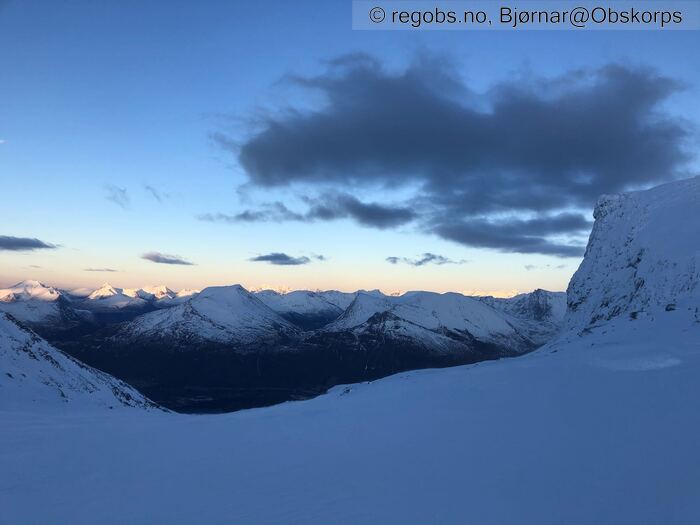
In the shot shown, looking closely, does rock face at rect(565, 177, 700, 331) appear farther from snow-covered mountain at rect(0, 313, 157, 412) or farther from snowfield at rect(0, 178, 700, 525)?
snow-covered mountain at rect(0, 313, 157, 412)

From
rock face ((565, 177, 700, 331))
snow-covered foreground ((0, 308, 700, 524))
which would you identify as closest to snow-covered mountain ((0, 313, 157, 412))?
snow-covered foreground ((0, 308, 700, 524))

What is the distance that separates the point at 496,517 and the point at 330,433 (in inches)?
297

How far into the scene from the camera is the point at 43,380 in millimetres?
54062

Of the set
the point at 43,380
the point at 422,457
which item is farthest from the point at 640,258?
the point at 43,380

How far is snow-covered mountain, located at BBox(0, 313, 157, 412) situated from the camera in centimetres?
4594

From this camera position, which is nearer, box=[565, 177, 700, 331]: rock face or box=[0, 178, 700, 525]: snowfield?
box=[0, 178, 700, 525]: snowfield

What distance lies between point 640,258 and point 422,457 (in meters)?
48.6

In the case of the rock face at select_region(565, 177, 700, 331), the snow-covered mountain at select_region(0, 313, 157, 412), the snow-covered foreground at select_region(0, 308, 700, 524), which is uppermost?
the rock face at select_region(565, 177, 700, 331)

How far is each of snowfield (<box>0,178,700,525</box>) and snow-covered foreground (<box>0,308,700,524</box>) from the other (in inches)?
2.0

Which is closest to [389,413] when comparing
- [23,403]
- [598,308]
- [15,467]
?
[15,467]

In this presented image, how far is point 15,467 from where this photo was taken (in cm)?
1409

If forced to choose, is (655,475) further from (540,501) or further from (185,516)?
(185,516)

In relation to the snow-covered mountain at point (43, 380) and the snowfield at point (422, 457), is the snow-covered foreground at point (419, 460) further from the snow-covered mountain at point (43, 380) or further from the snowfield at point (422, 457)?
the snow-covered mountain at point (43, 380)

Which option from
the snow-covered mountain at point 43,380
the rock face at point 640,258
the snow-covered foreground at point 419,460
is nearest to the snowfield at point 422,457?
the snow-covered foreground at point 419,460
